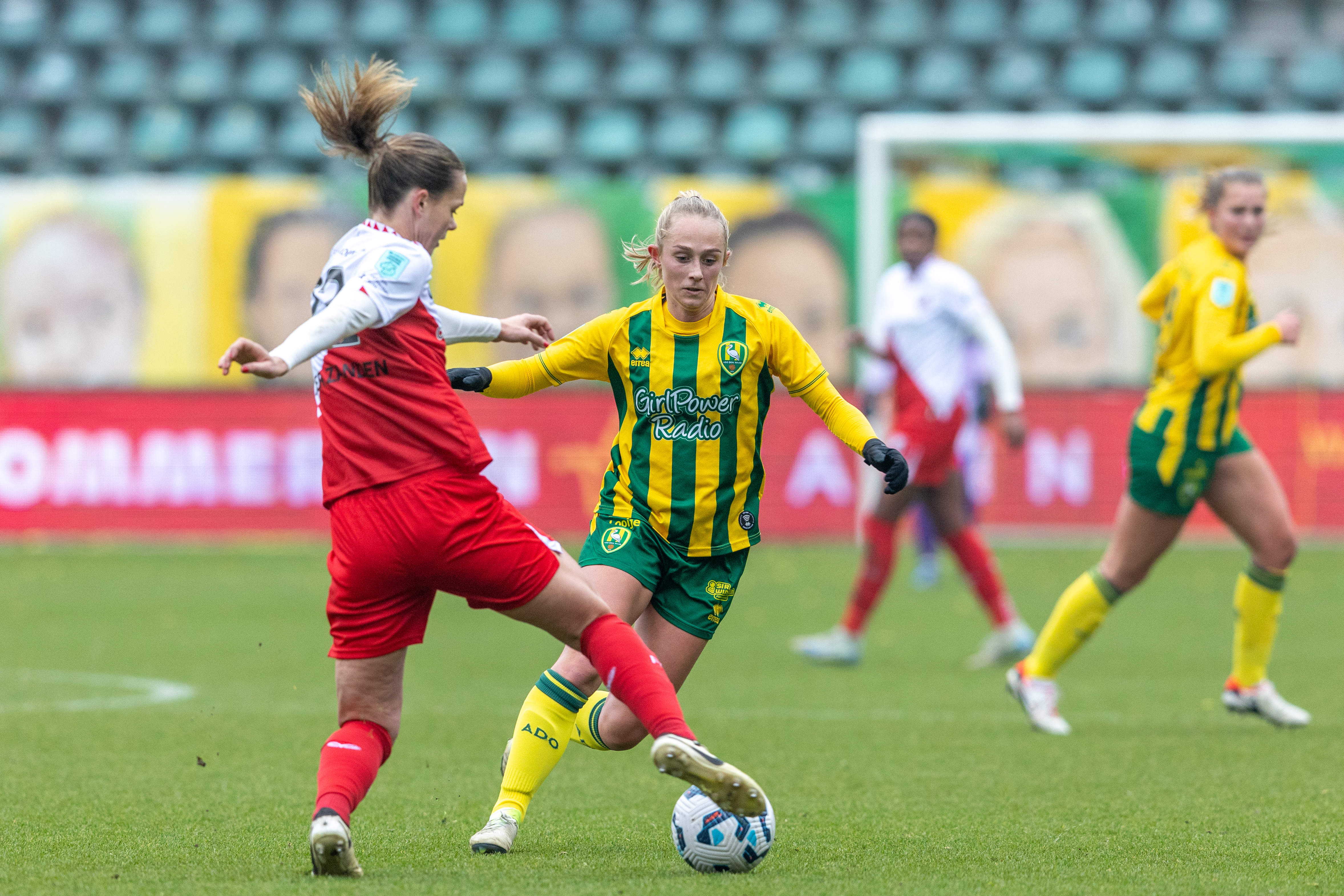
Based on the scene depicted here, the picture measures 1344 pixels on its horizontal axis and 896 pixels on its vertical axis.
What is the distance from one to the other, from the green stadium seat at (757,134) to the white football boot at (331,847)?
15035 mm

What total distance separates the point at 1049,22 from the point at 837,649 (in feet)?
41.0

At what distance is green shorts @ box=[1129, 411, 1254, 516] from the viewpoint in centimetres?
675

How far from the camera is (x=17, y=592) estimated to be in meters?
12.2

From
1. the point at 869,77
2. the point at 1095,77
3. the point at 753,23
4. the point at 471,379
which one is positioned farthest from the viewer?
the point at 753,23

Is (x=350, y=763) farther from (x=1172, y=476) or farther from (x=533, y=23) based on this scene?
(x=533, y=23)

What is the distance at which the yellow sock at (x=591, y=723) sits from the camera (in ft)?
16.0

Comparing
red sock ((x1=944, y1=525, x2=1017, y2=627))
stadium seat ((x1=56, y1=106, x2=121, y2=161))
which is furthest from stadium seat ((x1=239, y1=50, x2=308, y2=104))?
red sock ((x1=944, y1=525, x2=1017, y2=627))

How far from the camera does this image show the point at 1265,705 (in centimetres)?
705

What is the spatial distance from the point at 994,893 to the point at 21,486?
42.7 feet

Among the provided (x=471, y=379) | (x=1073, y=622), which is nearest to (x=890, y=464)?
(x=471, y=379)

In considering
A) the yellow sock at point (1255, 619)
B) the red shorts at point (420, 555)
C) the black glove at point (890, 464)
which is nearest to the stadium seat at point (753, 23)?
the yellow sock at point (1255, 619)

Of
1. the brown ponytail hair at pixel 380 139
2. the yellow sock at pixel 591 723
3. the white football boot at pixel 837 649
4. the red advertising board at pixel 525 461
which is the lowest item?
the red advertising board at pixel 525 461

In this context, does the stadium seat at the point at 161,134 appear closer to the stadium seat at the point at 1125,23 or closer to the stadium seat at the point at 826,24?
the stadium seat at the point at 826,24

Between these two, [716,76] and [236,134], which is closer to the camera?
[236,134]
